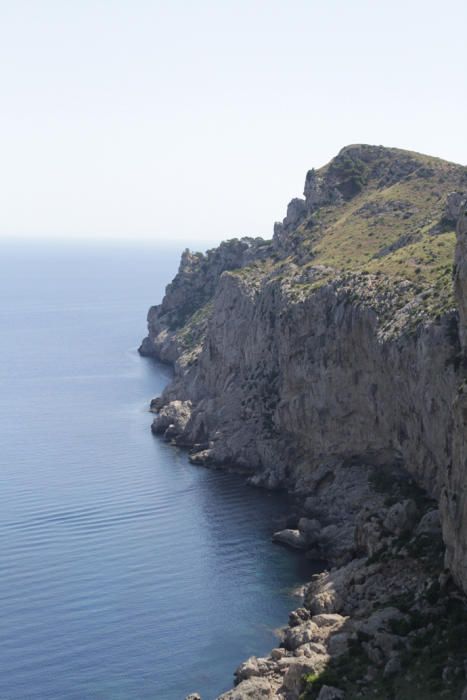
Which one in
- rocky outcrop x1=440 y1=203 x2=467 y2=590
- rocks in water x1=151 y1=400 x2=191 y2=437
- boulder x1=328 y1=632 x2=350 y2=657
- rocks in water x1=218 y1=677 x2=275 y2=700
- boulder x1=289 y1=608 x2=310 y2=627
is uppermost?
rocky outcrop x1=440 y1=203 x2=467 y2=590

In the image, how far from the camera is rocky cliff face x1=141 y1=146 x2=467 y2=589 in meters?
90.4

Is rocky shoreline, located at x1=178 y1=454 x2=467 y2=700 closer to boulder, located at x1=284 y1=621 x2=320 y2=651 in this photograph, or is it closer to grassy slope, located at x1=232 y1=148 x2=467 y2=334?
boulder, located at x1=284 y1=621 x2=320 y2=651

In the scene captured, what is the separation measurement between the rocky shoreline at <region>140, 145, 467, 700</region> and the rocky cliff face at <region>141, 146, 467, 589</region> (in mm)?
243

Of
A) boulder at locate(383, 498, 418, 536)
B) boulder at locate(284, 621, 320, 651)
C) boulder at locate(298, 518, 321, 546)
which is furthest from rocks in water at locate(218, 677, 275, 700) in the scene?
boulder at locate(298, 518, 321, 546)

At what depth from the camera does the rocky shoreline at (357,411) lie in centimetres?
7012

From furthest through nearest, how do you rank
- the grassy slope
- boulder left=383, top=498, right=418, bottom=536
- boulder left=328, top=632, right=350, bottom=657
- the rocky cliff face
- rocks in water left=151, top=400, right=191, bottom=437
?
1. rocks in water left=151, top=400, right=191, bottom=437
2. the grassy slope
3. the rocky cliff face
4. boulder left=383, top=498, right=418, bottom=536
5. boulder left=328, top=632, right=350, bottom=657

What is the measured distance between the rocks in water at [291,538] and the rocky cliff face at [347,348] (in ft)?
39.4

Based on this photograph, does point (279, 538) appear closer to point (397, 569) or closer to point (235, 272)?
point (397, 569)

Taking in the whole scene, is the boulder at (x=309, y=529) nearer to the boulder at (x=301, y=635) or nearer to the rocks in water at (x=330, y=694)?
the boulder at (x=301, y=635)

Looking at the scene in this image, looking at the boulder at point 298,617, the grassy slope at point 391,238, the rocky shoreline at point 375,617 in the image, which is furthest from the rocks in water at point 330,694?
the grassy slope at point 391,238

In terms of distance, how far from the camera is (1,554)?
96812mm

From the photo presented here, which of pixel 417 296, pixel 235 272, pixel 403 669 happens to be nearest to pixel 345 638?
pixel 403 669

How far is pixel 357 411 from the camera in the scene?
110438mm

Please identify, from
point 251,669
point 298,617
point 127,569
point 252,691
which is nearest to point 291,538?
point 127,569
